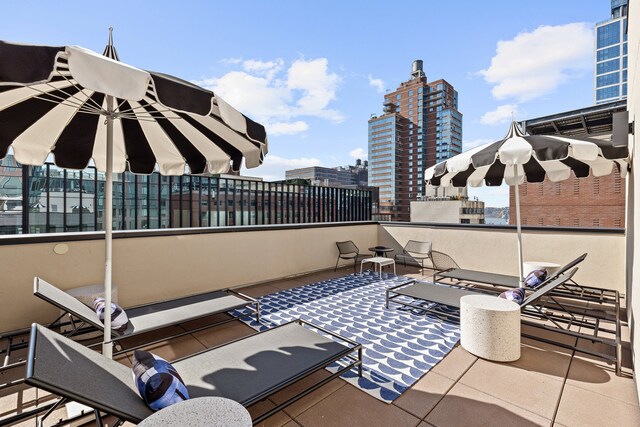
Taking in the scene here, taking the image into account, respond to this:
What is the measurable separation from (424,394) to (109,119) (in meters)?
3.23

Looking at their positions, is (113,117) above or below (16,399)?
above

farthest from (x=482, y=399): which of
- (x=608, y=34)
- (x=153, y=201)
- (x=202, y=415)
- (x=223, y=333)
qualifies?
(x=608, y=34)

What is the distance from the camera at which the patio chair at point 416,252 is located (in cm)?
662

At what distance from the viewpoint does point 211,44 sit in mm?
7617

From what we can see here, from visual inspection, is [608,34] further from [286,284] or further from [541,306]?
[286,284]

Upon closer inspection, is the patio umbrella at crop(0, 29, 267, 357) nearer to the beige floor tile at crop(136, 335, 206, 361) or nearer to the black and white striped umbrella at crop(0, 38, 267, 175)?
the black and white striped umbrella at crop(0, 38, 267, 175)

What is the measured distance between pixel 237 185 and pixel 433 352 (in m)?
6.41

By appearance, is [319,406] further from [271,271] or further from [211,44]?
[211,44]

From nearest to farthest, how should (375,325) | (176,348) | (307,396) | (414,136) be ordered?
(307,396)
(176,348)
(375,325)
(414,136)

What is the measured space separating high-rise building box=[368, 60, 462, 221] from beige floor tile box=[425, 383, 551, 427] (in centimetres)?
8031

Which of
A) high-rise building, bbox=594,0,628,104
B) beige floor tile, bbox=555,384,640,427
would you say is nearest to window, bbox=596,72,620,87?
high-rise building, bbox=594,0,628,104

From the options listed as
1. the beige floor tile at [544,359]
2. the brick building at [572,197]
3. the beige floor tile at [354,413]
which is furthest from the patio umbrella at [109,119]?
the brick building at [572,197]

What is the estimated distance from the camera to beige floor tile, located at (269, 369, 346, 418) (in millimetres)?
2180

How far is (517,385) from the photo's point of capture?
2.43 metres
